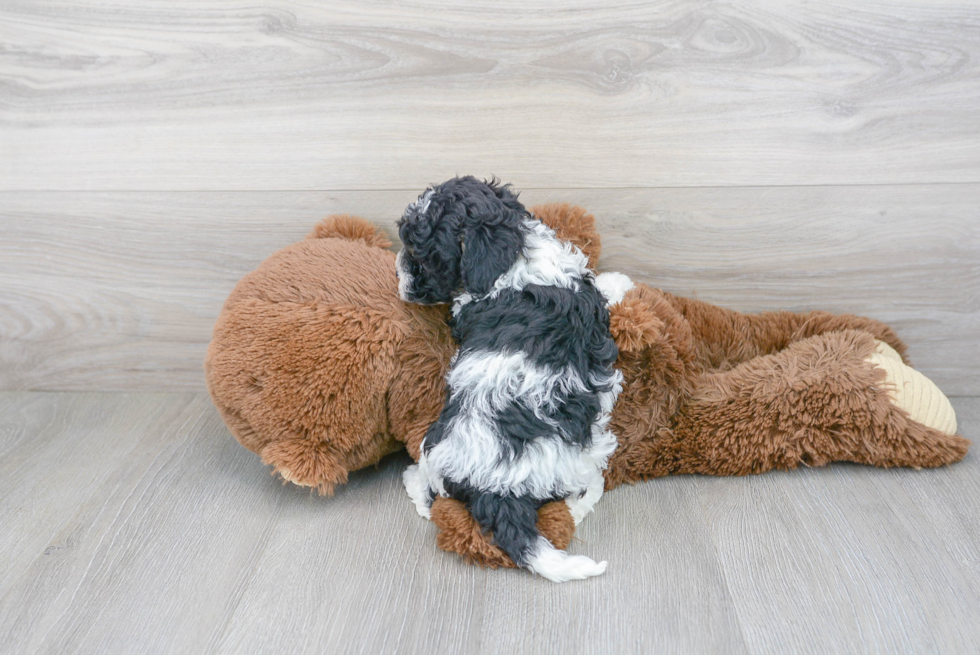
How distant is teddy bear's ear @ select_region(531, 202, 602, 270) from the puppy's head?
0.20m

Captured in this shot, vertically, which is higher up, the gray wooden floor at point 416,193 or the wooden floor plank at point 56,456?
the gray wooden floor at point 416,193

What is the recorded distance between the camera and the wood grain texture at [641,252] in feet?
3.91

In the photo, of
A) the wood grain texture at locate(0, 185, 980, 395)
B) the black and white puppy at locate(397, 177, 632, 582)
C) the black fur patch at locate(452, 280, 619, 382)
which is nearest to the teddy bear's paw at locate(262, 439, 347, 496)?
the black and white puppy at locate(397, 177, 632, 582)

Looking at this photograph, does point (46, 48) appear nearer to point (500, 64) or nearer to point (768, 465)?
point (500, 64)

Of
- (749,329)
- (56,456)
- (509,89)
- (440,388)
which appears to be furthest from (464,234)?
(56,456)

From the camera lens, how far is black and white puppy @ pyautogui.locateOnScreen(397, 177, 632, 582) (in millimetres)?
893

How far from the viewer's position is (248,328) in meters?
1.05

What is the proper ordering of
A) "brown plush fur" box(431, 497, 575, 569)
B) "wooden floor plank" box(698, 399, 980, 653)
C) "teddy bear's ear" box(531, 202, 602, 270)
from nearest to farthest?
"wooden floor plank" box(698, 399, 980, 653), "brown plush fur" box(431, 497, 575, 569), "teddy bear's ear" box(531, 202, 602, 270)

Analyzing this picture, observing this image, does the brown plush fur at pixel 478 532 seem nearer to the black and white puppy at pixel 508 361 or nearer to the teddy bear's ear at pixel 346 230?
the black and white puppy at pixel 508 361

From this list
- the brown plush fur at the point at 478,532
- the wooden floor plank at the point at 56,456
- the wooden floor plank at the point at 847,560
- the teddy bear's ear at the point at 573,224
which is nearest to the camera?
the wooden floor plank at the point at 847,560

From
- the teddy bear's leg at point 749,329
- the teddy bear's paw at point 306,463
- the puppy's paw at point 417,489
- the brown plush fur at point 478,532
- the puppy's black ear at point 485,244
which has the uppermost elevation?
the puppy's black ear at point 485,244

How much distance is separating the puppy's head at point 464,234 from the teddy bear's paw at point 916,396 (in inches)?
24.1

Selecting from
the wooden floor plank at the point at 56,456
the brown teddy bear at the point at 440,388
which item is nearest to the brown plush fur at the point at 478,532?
the brown teddy bear at the point at 440,388

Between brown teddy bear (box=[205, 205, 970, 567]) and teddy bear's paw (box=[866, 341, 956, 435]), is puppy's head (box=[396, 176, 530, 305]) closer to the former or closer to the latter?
brown teddy bear (box=[205, 205, 970, 567])
